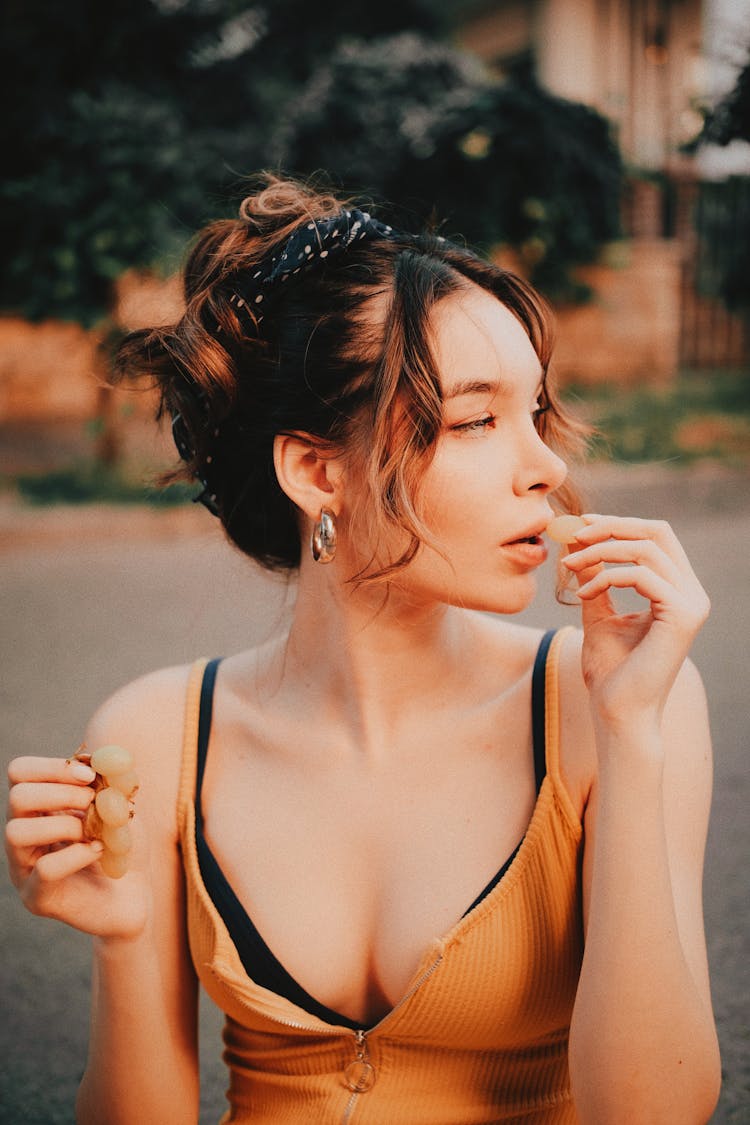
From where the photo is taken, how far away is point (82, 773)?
4.76 ft

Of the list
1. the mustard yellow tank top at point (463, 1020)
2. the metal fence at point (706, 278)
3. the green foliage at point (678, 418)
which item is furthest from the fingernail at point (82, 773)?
the metal fence at point (706, 278)

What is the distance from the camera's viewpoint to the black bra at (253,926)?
1.69 m

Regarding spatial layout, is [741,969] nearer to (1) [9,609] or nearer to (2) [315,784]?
(2) [315,784]

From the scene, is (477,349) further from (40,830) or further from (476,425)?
(40,830)

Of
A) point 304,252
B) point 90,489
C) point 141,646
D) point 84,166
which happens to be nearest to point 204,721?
point 304,252

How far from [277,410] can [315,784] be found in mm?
629

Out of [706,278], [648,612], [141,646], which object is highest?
[706,278]

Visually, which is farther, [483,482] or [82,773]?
[483,482]

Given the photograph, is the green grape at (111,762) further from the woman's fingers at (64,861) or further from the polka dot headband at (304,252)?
the polka dot headband at (304,252)

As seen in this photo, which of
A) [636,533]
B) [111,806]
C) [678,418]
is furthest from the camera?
[678,418]

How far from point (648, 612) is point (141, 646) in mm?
4118

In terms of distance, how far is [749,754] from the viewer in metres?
3.54

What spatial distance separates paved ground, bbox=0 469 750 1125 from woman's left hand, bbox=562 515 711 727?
38.3 inches

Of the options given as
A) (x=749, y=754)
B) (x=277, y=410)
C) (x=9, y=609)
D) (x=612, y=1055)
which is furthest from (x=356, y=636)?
(x=9, y=609)
